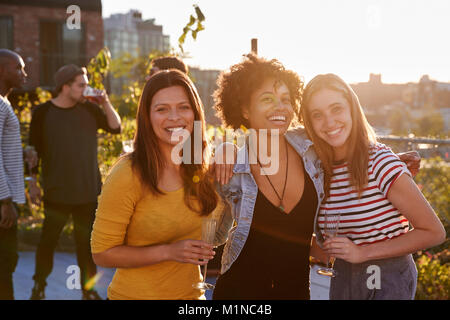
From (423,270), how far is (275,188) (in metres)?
2.47

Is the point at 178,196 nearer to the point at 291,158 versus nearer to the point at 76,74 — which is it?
the point at 291,158

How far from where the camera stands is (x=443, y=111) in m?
36.1

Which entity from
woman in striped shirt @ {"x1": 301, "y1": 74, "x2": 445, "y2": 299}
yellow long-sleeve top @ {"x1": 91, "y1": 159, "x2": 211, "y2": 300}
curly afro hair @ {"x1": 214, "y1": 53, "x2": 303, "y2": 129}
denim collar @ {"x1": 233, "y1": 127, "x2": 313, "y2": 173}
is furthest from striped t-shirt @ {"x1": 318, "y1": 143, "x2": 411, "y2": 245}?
yellow long-sleeve top @ {"x1": 91, "y1": 159, "x2": 211, "y2": 300}

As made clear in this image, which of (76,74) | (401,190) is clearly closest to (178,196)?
(401,190)

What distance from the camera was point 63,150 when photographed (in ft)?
13.0

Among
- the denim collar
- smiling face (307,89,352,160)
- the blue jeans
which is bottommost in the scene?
the blue jeans

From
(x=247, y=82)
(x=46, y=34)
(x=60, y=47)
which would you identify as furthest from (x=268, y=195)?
(x=46, y=34)

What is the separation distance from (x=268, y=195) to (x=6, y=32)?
15666 millimetres

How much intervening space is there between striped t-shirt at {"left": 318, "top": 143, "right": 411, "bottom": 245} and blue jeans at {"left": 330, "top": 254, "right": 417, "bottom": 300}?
0.12 m

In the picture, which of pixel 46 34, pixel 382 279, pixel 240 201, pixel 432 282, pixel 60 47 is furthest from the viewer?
pixel 60 47

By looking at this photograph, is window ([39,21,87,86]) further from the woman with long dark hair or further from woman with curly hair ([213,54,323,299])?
the woman with long dark hair

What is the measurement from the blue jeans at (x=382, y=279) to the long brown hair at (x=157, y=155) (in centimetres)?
66

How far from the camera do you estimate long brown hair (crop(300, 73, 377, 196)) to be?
192cm

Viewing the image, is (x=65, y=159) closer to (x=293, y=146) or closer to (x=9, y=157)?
(x=9, y=157)
